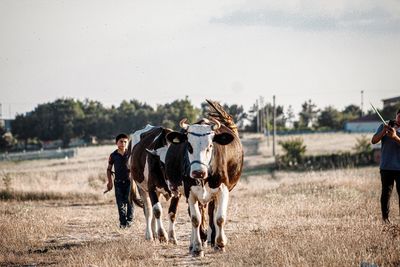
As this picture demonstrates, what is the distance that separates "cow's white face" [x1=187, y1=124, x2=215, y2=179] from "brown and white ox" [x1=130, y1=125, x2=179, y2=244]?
1.80 m

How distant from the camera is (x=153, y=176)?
36.9ft

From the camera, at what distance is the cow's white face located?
886 centimetres

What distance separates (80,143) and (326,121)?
51.2 m

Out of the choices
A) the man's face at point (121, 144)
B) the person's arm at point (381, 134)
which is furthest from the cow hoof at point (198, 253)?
the man's face at point (121, 144)

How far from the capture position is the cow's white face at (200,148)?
886 centimetres

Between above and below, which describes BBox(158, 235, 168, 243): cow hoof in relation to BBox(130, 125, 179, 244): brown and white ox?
below

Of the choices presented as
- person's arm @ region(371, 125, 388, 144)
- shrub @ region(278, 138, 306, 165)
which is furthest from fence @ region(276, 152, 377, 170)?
person's arm @ region(371, 125, 388, 144)

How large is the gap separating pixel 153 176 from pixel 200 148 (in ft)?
7.86

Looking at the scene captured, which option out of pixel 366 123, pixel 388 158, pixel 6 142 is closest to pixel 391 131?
pixel 388 158

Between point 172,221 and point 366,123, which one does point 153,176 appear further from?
point 366,123

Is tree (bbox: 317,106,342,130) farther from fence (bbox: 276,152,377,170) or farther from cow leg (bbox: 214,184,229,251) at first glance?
cow leg (bbox: 214,184,229,251)

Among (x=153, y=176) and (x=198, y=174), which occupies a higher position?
(x=198, y=174)

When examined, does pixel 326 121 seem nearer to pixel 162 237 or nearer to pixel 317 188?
pixel 317 188

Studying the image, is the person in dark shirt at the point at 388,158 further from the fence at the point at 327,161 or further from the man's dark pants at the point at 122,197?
the fence at the point at 327,161
